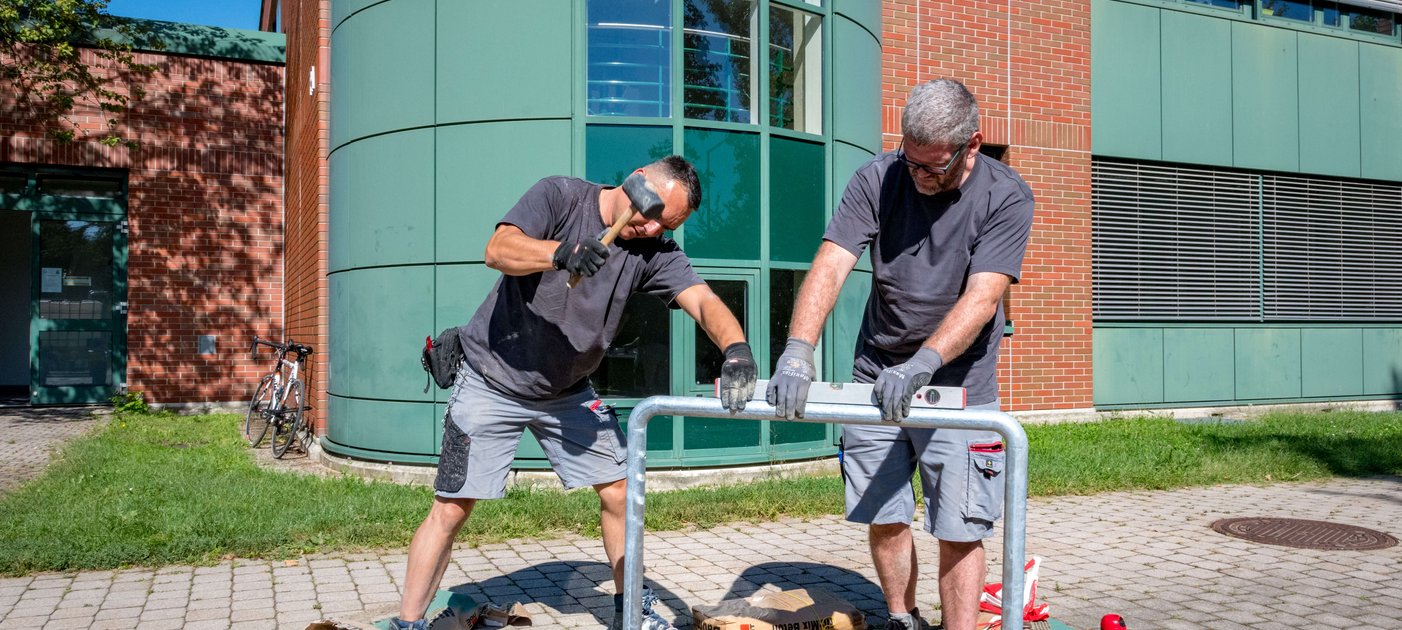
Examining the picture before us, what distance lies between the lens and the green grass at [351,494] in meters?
5.71

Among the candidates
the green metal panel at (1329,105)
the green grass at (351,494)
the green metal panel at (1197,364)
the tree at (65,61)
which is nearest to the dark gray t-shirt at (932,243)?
the green grass at (351,494)

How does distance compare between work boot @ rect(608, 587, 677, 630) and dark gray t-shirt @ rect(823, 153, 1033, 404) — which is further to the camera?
work boot @ rect(608, 587, 677, 630)

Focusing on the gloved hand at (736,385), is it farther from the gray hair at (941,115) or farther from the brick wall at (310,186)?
the brick wall at (310,186)

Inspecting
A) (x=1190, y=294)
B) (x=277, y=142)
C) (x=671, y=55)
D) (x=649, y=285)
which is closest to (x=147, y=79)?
(x=277, y=142)

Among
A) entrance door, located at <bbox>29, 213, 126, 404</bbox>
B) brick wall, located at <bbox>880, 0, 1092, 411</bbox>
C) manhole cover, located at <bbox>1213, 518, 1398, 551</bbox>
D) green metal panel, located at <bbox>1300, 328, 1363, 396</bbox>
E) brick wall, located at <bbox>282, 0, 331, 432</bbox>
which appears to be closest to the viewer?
manhole cover, located at <bbox>1213, 518, 1398, 551</bbox>

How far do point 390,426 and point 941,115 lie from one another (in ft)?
20.5

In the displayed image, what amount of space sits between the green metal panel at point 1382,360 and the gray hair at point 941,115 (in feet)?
45.0

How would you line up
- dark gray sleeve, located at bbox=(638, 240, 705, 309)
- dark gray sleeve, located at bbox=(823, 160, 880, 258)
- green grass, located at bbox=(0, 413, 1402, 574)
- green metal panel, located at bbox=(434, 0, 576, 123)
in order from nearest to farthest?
dark gray sleeve, located at bbox=(823, 160, 880, 258) < dark gray sleeve, located at bbox=(638, 240, 705, 309) < green grass, located at bbox=(0, 413, 1402, 574) < green metal panel, located at bbox=(434, 0, 576, 123)

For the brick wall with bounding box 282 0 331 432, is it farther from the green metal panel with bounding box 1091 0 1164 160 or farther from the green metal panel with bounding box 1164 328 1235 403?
the green metal panel with bounding box 1164 328 1235 403

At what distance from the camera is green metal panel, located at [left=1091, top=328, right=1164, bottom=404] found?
12.3m

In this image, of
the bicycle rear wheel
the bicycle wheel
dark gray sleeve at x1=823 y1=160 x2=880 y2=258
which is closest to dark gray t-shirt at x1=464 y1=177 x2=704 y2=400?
dark gray sleeve at x1=823 y1=160 x2=880 y2=258

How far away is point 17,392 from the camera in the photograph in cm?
1800

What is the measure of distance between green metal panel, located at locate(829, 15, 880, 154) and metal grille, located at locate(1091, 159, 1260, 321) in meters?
4.06

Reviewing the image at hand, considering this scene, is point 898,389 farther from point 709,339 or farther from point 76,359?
point 76,359
